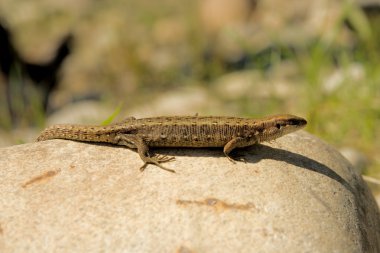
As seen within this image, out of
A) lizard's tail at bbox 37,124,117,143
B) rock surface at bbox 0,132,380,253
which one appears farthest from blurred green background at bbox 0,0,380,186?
rock surface at bbox 0,132,380,253

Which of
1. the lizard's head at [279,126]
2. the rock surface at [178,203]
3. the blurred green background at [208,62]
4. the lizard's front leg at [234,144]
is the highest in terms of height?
the blurred green background at [208,62]

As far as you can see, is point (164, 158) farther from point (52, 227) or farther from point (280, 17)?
point (280, 17)

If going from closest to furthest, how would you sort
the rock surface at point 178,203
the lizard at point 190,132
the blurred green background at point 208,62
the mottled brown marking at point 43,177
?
1. the rock surface at point 178,203
2. the mottled brown marking at point 43,177
3. the lizard at point 190,132
4. the blurred green background at point 208,62

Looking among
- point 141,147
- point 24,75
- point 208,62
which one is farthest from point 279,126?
point 24,75

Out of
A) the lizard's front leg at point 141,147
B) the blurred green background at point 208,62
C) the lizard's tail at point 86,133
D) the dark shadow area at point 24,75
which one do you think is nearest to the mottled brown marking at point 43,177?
the lizard's tail at point 86,133

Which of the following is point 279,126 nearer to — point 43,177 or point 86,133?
point 86,133

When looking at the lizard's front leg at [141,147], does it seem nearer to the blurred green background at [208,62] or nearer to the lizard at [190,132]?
the lizard at [190,132]

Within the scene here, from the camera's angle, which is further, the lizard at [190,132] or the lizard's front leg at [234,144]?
the lizard at [190,132]
